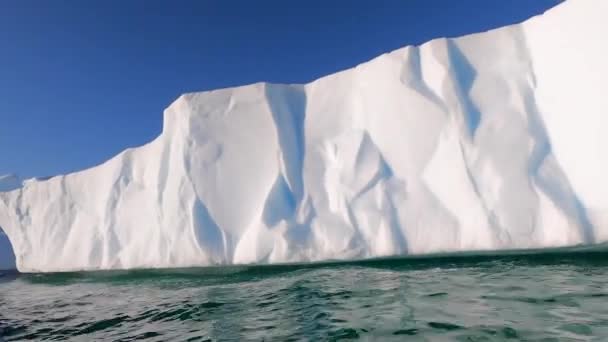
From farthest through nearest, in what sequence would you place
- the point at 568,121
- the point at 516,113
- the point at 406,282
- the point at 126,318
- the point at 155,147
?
the point at 155,147 < the point at 516,113 < the point at 568,121 < the point at 406,282 < the point at 126,318

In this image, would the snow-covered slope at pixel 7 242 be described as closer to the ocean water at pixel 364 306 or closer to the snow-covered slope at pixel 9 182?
the snow-covered slope at pixel 9 182

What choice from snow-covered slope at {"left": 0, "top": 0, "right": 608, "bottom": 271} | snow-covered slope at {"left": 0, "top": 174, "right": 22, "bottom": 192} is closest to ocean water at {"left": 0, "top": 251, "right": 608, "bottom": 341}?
snow-covered slope at {"left": 0, "top": 0, "right": 608, "bottom": 271}

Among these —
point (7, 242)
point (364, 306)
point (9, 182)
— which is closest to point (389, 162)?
point (364, 306)

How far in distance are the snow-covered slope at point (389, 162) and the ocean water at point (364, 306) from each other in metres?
1.06

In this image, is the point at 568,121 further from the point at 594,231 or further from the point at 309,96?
the point at 309,96

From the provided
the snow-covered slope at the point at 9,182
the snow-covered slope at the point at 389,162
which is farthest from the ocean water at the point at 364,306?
the snow-covered slope at the point at 9,182

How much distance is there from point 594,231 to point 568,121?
264cm

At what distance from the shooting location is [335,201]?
10758 mm

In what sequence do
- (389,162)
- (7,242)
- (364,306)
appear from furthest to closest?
(7,242)
(389,162)
(364,306)

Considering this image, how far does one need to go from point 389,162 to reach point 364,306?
624 centimetres

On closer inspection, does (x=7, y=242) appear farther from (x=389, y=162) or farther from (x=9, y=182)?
(x=389, y=162)

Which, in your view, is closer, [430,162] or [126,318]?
[126,318]

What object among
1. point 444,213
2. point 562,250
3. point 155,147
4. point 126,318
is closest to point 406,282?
point 444,213

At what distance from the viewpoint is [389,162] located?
1078cm
